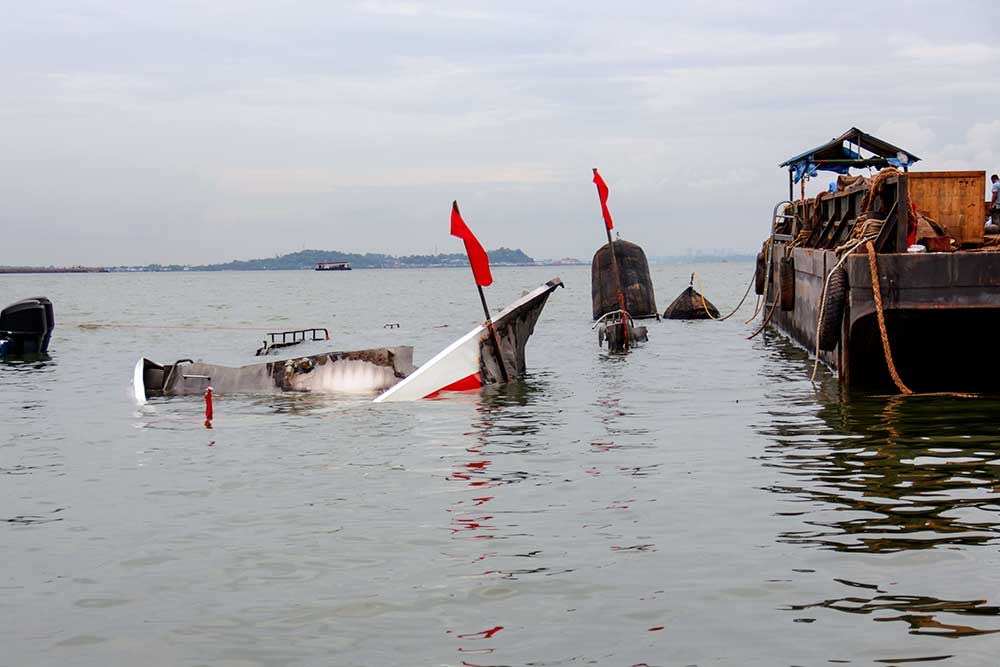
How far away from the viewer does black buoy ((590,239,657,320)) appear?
36656mm

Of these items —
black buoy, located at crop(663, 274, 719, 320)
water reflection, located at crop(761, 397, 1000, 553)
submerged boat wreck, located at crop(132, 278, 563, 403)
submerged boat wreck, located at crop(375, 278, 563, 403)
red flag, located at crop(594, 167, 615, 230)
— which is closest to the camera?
water reflection, located at crop(761, 397, 1000, 553)

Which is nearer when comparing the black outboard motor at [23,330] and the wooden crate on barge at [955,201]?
the wooden crate on barge at [955,201]

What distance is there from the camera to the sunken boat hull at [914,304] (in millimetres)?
14289

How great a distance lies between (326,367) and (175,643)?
1317cm

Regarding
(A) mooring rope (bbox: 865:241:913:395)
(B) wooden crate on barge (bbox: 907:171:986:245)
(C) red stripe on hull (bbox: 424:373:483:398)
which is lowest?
(C) red stripe on hull (bbox: 424:373:483:398)

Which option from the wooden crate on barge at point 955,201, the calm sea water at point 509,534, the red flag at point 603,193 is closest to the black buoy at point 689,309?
the red flag at point 603,193

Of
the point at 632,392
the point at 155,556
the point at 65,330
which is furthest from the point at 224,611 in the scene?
the point at 65,330

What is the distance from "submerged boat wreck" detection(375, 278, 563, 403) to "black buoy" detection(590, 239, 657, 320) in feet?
52.1

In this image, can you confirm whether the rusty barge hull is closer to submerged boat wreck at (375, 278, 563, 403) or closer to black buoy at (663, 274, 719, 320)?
submerged boat wreck at (375, 278, 563, 403)

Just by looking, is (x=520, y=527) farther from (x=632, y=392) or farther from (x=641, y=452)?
(x=632, y=392)

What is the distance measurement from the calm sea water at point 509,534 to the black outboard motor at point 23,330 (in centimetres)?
1315

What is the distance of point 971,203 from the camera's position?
16.8 meters

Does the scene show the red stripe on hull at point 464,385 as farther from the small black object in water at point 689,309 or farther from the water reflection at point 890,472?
the small black object in water at point 689,309

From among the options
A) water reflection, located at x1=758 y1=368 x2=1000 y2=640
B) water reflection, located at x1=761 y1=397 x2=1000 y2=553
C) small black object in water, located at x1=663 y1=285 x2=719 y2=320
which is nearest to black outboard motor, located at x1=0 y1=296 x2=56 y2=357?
water reflection, located at x1=758 y1=368 x2=1000 y2=640
